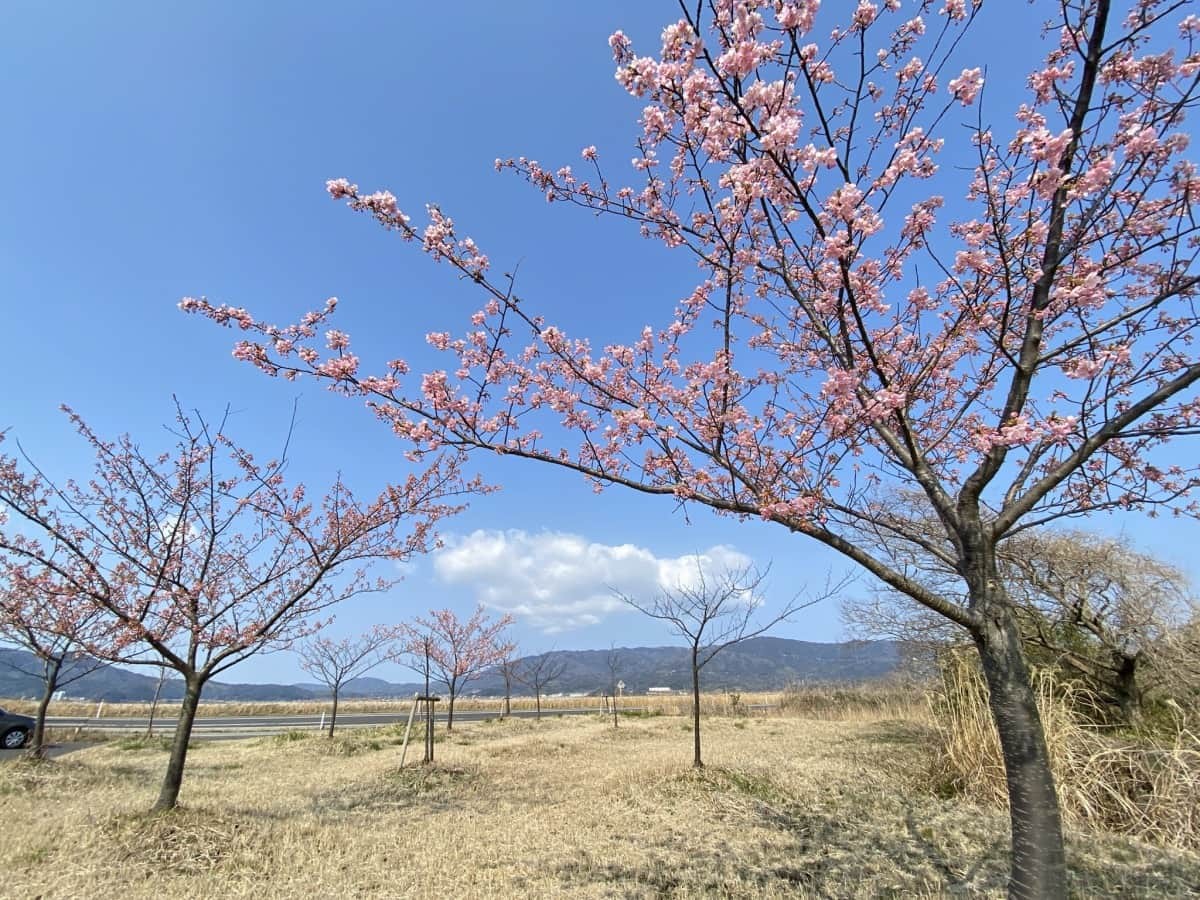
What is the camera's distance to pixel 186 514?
6.98m

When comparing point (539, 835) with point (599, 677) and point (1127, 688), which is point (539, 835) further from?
point (599, 677)

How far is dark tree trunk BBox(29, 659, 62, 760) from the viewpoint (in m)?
9.65

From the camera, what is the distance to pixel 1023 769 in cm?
272

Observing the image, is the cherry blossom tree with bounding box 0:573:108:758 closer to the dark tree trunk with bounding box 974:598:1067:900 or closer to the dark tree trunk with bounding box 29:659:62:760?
the dark tree trunk with bounding box 29:659:62:760

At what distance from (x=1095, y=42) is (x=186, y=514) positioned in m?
8.92

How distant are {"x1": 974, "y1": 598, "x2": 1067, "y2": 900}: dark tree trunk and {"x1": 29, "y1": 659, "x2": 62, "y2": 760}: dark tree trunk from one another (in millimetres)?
12976

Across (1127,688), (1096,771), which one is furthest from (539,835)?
(1127,688)

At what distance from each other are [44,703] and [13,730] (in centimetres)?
516

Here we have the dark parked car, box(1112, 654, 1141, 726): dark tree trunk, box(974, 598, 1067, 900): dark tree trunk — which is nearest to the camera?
box(974, 598, 1067, 900): dark tree trunk

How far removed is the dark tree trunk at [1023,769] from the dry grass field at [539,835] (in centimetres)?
188

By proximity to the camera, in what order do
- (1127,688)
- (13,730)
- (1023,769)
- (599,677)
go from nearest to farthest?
(1023,769) → (1127,688) → (13,730) → (599,677)

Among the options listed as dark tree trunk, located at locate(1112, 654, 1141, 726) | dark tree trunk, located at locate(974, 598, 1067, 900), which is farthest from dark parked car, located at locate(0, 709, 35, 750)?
dark tree trunk, located at locate(1112, 654, 1141, 726)

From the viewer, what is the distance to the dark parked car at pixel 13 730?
1288cm

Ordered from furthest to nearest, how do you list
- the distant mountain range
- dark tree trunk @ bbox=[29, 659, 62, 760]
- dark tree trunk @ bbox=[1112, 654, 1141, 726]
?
the distant mountain range < dark tree trunk @ bbox=[29, 659, 62, 760] < dark tree trunk @ bbox=[1112, 654, 1141, 726]
